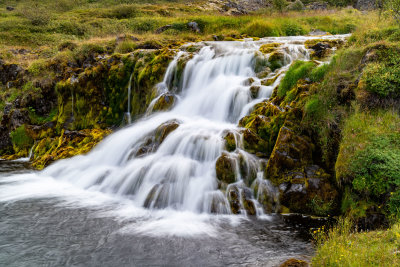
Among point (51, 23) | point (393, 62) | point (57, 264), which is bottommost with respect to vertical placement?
point (57, 264)

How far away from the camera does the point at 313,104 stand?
7.45 meters

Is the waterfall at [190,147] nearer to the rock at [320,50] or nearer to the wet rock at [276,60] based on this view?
the wet rock at [276,60]

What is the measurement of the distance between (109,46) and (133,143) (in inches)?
385

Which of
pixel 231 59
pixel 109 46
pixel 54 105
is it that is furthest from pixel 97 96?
pixel 231 59

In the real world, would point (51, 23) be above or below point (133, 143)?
above

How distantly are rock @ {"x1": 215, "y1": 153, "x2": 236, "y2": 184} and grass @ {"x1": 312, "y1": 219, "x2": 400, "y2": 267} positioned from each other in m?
3.18

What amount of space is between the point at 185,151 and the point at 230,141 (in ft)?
4.73

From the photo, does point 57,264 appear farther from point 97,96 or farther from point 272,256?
point 97,96

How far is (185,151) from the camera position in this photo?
8.69m

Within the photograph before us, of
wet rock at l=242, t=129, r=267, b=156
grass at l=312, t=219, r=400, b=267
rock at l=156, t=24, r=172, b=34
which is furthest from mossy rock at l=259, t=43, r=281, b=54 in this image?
rock at l=156, t=24, r=172, b=34

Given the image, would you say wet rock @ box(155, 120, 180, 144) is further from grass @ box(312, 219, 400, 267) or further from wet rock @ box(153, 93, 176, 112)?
grass @ box(312, 219, 400, 267)

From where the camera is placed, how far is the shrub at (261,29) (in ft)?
63.4

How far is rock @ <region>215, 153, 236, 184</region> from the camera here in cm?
745

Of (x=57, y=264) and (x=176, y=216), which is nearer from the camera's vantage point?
(x=57, y=264)
